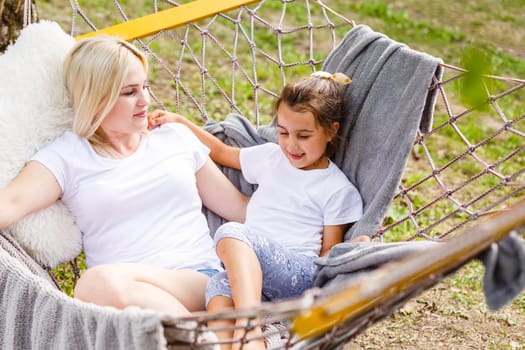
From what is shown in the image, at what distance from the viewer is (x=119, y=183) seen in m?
1.96

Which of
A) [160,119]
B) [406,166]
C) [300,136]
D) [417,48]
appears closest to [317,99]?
[300,136]

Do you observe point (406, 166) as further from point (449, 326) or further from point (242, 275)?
point (242, 275)

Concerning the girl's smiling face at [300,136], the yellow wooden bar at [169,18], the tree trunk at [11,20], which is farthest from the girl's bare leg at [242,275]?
the tree trunk at [11,20]

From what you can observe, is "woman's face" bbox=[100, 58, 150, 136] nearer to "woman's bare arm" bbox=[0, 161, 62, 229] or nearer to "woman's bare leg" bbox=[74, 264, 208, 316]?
"woman's bare arm" bbox=[0, 161, 62, 229]

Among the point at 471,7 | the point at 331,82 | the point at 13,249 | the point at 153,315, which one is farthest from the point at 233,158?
the point at 471,7

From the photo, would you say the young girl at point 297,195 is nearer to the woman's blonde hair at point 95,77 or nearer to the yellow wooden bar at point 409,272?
the woman's blonde hair at point 95,77

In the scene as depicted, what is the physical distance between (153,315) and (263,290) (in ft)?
1.89

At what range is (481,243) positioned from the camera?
127cm

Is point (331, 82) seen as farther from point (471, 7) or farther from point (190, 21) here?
point (471, 7)

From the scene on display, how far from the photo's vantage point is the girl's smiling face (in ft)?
6.61

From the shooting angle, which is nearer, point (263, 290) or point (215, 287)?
point (215, 287)

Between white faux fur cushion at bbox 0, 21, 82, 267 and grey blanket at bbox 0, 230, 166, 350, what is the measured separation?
0.09m

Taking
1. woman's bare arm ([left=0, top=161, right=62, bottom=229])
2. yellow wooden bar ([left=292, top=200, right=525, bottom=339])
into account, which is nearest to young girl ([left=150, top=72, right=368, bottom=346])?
woman's bare arm ([left=0, top=161, right=62, bottom=229])

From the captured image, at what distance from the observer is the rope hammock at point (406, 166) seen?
1.17 metres
